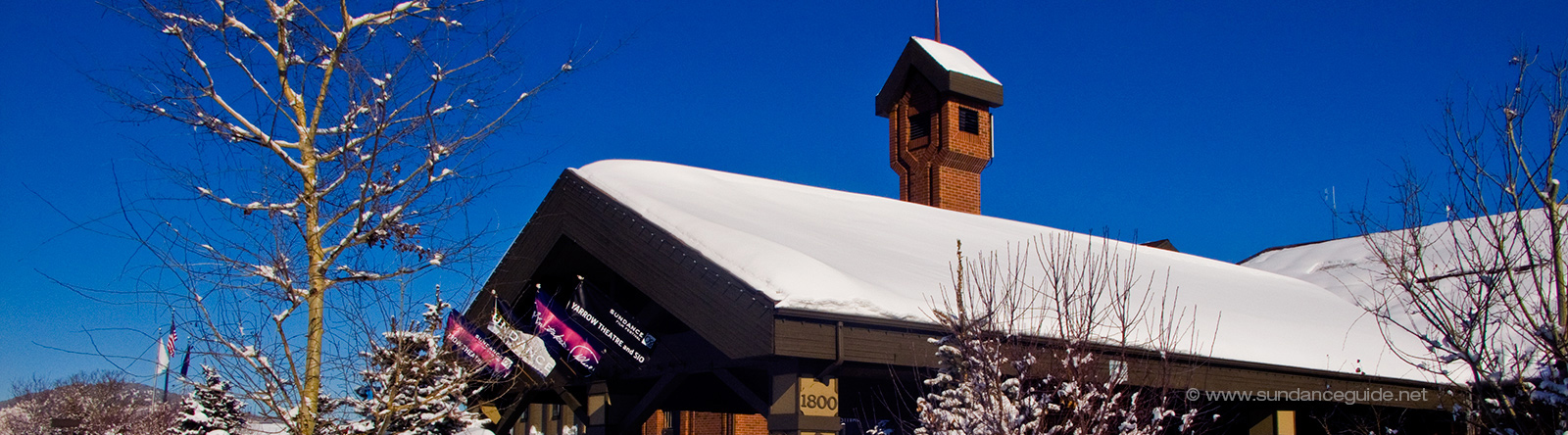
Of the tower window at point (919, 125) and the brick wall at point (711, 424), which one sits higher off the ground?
the tower window at point (919, 125)

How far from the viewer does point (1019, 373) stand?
27.3 feet

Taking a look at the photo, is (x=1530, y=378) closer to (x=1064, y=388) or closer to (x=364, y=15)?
(x=1064, y=388)

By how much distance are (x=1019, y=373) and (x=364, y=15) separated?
220 inches

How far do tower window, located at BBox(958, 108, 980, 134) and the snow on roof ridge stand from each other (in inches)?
29.1

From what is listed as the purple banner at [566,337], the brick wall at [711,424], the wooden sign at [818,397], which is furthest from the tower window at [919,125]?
the wooden sign at [818,397]

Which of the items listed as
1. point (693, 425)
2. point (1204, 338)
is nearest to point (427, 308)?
point (1204, 338)

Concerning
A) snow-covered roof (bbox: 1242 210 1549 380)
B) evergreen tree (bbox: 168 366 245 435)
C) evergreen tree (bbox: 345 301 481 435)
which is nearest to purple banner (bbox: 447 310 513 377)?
evergreen tree (bbox: 345 301 481 435)

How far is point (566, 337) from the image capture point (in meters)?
11.8

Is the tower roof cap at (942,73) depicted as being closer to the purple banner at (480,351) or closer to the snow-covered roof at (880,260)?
the snow-covered roof at (880,260)

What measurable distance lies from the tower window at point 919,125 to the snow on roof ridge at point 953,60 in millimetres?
1123

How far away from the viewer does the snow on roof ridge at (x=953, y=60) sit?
23.5 m

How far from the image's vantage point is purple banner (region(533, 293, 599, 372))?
11750 mm

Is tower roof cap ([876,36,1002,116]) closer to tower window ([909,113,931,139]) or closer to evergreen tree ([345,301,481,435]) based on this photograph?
tower window ([909,113,931,139])

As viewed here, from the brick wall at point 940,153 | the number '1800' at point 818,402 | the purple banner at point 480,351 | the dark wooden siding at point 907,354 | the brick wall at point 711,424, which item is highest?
the brick wall at point 940,153
